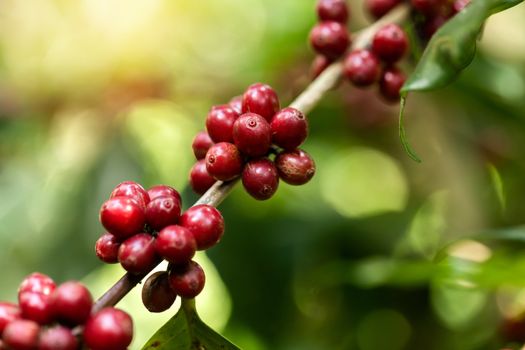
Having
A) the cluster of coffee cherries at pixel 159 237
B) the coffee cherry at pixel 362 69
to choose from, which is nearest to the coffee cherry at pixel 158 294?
the cluster of coffee cherries at pixel 159 237

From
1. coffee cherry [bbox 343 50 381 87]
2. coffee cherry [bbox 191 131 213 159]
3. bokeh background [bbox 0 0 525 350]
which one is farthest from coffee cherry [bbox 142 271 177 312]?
bokeh background [bbox 0 0 525 350]

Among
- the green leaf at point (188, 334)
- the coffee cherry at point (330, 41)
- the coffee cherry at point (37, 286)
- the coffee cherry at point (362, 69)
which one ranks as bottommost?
the green leaf at point (188, 334)

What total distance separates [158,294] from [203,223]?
94 millimetres

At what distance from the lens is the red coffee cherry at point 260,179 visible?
0.75m

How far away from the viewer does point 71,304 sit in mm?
619

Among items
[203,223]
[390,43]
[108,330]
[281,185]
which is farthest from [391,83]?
[281,185]

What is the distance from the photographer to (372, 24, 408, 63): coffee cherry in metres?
0.92

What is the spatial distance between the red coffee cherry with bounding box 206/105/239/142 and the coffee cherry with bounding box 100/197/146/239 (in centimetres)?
14

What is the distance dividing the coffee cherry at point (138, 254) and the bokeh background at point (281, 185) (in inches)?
26.1

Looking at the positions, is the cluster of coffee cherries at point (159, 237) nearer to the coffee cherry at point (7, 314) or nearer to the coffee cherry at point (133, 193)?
the coffee cherry at point (133, 193)

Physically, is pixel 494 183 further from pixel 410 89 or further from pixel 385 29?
pixel 410 89

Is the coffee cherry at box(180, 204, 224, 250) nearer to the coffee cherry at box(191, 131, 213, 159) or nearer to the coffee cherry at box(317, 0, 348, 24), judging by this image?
the coffee cherry at box(191, 131, 213, 159)

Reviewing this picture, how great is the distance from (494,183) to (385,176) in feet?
1.41

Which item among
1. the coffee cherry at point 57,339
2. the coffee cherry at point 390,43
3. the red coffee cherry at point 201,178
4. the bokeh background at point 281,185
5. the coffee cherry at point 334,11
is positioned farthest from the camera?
the bokeh background at point 281,185
